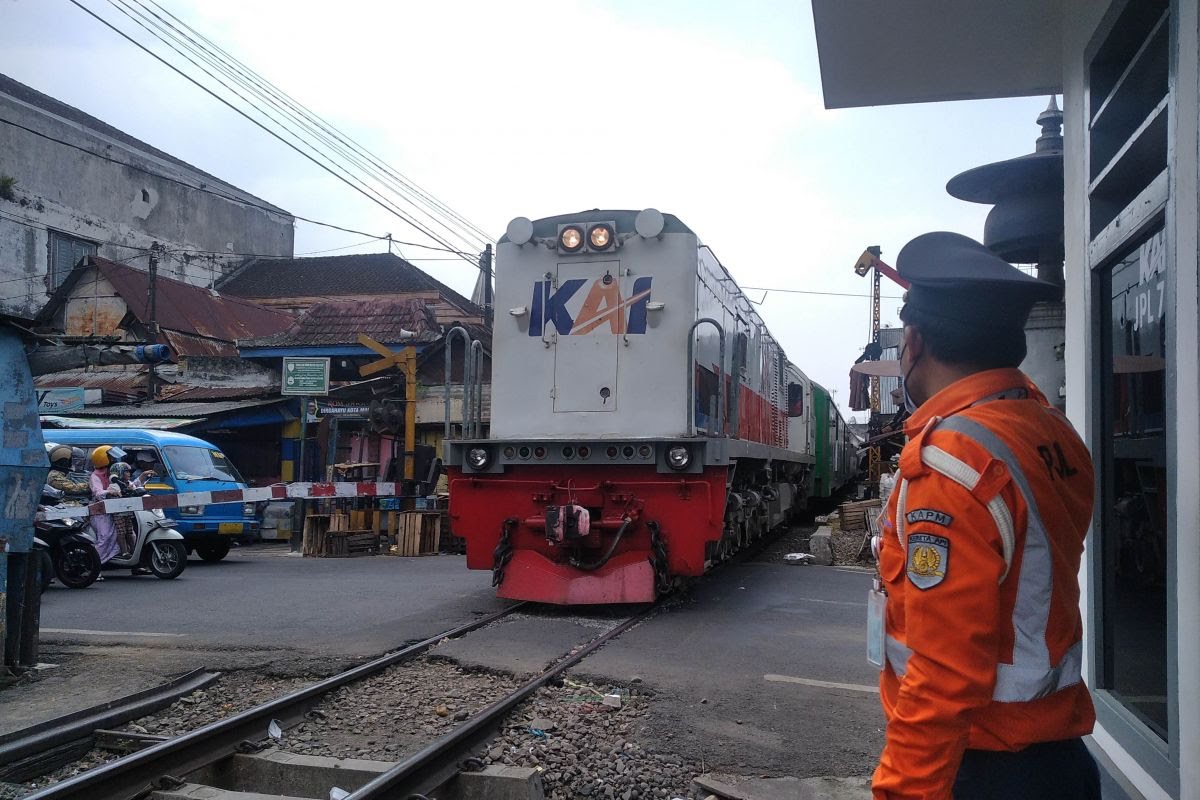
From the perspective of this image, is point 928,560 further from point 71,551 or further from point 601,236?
point 71,551

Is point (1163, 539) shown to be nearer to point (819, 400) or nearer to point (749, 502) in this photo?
point (749, 502)

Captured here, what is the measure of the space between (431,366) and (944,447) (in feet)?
61.9

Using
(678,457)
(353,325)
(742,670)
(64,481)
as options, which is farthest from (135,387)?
(742,670)

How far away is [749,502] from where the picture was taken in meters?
10.5

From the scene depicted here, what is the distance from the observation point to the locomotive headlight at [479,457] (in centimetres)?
811

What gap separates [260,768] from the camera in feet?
14.1

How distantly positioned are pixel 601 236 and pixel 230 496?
7.96 meters

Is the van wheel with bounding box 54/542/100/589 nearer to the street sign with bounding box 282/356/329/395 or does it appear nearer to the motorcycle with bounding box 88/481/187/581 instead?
the motorcycle with bounding box 88/481/187/581

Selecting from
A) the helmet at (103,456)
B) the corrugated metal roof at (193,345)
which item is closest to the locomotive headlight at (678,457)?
the helmet at (103,456)

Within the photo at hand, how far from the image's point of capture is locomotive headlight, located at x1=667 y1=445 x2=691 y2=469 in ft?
25.1

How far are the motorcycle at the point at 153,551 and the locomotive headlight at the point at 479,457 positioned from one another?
18.1ft

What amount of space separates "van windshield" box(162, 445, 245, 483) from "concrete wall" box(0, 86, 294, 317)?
56.7 ft

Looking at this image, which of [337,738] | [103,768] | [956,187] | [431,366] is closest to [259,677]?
[337,738]

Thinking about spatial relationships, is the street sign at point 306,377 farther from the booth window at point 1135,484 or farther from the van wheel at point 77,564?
the booth window at point 1135,484
